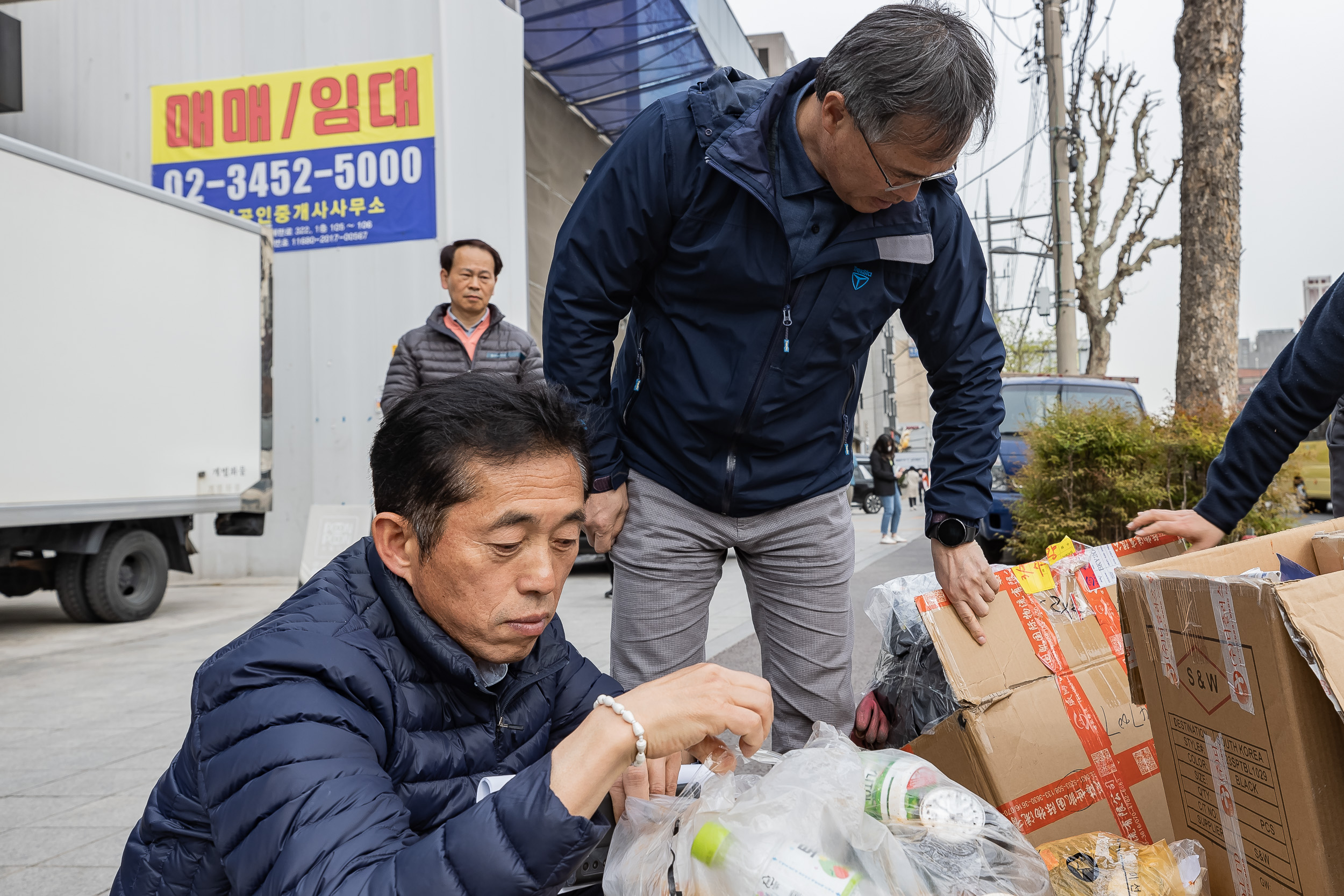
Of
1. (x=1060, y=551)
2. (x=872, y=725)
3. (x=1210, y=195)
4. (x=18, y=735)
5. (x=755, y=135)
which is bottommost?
(x=18, y=735)

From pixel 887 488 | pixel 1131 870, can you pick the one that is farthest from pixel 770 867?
pixel 887 488

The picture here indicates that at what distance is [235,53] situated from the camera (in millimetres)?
9125

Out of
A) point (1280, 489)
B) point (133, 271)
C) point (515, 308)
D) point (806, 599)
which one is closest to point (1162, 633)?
point (806, 599)

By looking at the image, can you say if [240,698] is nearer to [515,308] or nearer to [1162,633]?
[1162,633]

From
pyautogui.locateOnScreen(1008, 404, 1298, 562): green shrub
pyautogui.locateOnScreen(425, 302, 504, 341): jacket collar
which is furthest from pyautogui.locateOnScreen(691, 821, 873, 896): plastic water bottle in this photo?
pyautogui.locateOnScreen(1008, 404, 1298, 562): green shrub

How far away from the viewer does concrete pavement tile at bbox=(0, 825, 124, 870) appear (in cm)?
269

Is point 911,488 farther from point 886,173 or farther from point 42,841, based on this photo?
point 886,173

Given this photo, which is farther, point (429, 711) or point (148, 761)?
point (148, 761)

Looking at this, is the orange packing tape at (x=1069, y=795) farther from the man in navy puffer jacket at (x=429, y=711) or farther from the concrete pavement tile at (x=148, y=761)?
the concrete pavement tile at (x=148, y=761)

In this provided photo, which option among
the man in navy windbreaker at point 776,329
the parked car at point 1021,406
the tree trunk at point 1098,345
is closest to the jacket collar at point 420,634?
the man in navy windbreaker at point 776,329

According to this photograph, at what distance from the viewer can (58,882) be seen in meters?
2.52

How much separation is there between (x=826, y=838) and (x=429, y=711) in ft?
1.89

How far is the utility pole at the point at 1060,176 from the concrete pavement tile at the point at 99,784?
11.3m

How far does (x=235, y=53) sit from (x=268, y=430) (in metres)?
3.92
